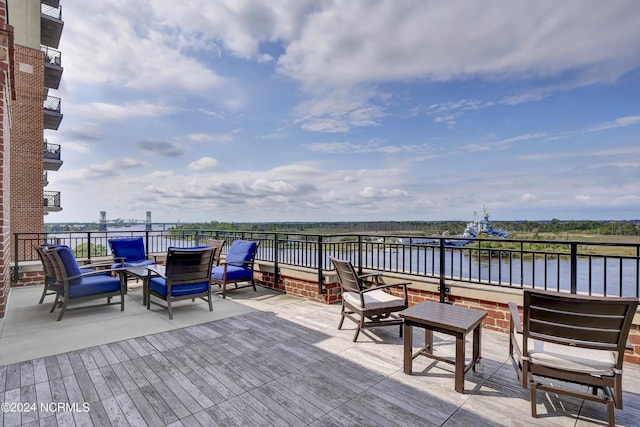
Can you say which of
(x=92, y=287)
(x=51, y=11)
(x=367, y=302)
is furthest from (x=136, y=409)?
(x=51, y=11)

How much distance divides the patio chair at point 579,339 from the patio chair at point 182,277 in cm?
397

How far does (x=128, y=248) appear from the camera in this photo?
6371 millimetres

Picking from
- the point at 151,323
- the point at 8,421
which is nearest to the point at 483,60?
the point at 151,323

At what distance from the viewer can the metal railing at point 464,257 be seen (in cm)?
342

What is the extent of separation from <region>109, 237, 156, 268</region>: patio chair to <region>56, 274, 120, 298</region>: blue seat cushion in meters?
1.67

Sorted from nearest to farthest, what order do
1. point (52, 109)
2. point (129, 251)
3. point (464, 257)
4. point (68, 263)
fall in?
point (68, 263), point (464, 257), point (129, 251), point (52, 109)

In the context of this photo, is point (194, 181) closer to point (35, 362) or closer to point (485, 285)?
point (35, 362)

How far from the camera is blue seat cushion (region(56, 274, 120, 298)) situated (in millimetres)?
4148

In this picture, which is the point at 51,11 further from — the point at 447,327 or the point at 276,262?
the point at 447,327

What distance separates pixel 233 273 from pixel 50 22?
14.5m

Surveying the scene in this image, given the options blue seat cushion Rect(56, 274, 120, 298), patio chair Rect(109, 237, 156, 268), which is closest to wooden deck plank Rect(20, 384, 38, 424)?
blue seat cushion Rect(56, 274, 120, 298)

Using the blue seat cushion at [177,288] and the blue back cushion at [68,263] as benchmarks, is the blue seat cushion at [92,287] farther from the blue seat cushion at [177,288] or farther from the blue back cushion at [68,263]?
the blue seat cushion at [177,288]

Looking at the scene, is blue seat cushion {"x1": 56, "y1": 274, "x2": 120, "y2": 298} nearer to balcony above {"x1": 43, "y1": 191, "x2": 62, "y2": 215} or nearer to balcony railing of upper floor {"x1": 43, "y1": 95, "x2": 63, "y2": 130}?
balcony above {"x1": 43, "y1": 191, "x2": 62, "y2": 215}

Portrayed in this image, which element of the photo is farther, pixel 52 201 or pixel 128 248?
pixel 52 201
